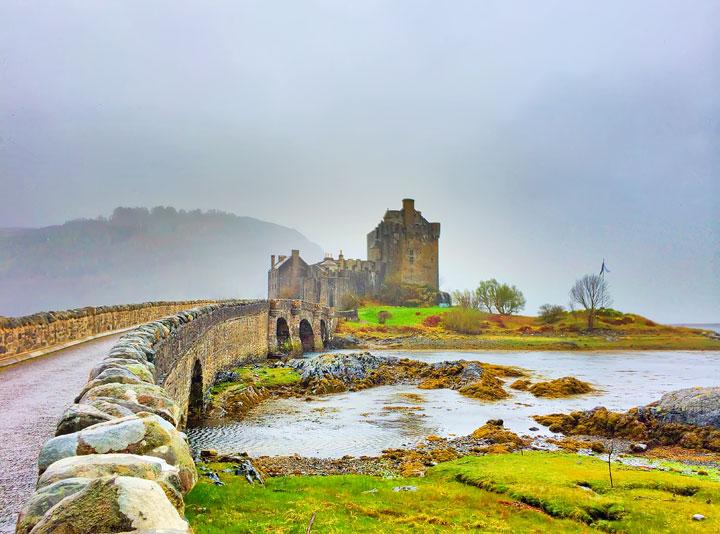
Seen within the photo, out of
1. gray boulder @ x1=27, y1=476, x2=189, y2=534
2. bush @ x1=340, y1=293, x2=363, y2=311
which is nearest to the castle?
bush @ x1=340, y1=293, x2=363, y2=311

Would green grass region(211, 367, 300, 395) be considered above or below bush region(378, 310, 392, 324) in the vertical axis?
below

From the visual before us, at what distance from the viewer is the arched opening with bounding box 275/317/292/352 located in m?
41.3

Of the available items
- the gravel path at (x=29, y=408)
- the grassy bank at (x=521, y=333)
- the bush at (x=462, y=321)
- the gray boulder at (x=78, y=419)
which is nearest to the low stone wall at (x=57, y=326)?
the gravel path at (x=29, y=408)

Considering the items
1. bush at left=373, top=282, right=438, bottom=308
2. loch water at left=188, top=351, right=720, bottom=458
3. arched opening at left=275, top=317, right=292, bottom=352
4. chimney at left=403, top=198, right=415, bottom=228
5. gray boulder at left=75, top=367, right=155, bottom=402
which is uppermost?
chimney at left=403, top=198, right=415, bottom=228

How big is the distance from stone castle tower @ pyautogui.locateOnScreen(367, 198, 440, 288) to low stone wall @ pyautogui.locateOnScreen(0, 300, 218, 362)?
6580 cm

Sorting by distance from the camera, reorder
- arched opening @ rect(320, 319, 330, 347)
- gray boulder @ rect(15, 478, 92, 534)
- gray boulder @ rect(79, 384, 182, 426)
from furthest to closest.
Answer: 1. arched opening @ rect(320, 319, 330, 347)
2. gray boulder @ rect(79, 384, 182, 426)
3. gray boulder @ rect(15, 478, 92, 534)

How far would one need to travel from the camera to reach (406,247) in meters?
87.1

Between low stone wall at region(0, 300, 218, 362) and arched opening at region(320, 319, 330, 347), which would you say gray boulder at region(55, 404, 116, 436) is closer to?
low stone wall at region(0, 300, 218, 362)

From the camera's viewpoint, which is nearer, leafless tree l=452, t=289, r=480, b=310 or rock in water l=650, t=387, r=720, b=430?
rock in water l=650, t=387, r=720, b=430

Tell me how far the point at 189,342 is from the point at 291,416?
22.3 ft

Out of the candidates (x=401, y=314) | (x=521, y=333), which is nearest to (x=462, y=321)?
(x=521, y=333)

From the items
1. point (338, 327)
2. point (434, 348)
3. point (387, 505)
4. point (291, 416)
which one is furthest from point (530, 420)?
point (338, 327)

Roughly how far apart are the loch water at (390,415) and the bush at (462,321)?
1211 inches

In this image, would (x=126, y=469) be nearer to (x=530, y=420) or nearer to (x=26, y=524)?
(x=26, y=524)
